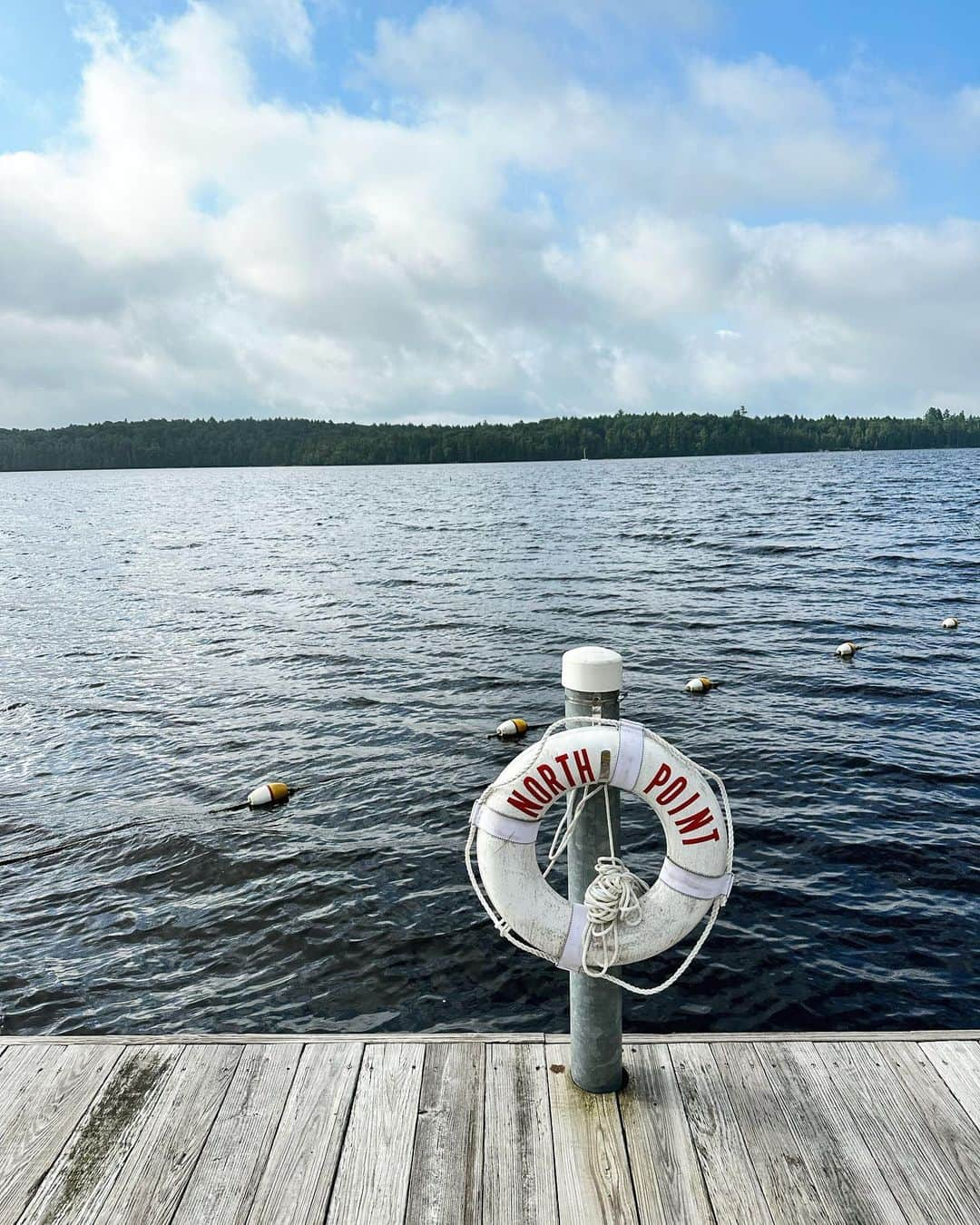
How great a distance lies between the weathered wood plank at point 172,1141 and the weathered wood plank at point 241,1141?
0.13 feet

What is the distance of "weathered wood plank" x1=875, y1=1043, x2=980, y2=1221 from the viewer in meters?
2.86

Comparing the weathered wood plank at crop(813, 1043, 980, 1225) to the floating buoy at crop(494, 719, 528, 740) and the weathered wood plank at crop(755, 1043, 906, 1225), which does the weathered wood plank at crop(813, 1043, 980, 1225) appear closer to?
the weathered wood plank at crop(755, 1043, 906, 1225)

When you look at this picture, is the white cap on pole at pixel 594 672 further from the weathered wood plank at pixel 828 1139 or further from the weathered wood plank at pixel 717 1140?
the weathered wood plank at pixel 828 1139

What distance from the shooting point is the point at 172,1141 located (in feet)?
9.96

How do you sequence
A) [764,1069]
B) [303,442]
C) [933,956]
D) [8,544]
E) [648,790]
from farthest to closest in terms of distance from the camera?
[303,442], [8,544], [933,956], [764,1069], [648,790]

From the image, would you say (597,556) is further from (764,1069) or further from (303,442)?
(303,442)

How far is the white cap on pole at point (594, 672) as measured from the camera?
3.09 m

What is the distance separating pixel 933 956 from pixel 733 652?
9.09 m

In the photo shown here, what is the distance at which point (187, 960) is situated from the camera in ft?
20.3

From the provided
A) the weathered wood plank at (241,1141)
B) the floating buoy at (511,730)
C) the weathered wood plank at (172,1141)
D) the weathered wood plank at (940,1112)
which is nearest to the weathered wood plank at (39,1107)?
the weathered wood plank at (172,1141)

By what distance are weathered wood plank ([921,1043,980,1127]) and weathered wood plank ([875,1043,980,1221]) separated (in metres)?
0.02

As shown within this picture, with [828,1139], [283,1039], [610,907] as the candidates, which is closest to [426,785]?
[283,1039]

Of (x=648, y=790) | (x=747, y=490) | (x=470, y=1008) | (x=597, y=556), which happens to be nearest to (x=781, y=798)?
(x=470, y=1008)

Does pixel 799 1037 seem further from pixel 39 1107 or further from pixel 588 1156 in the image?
pixel 39 1107
